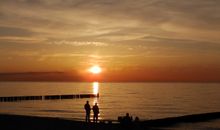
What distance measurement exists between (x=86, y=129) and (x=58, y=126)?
2.09 metres

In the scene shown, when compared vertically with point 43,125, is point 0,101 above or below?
above

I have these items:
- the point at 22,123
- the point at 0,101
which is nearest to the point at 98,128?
the point at 22,123

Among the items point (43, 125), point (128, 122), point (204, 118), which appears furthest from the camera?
point (204, 118)

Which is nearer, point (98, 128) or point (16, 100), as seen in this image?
point (98, 128)

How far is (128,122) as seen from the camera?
22078mm

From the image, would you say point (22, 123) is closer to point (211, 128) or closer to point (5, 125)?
point (5, 125)

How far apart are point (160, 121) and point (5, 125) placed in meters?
18.1

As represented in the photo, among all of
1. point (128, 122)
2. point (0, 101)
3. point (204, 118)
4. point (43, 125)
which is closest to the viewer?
point (128, 122)

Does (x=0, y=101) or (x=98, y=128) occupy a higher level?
(x=0, y=101)

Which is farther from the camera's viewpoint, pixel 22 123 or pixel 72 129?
pixel 22 123

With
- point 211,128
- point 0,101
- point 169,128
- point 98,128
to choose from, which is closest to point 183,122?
point 211,128

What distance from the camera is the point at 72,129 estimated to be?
22219 millimetres

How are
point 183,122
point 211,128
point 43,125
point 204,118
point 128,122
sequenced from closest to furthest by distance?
point 128,122 → point 43,125 → point 211,128 → point 183,122 → point 204,118

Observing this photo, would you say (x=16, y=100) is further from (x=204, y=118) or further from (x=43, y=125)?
(x=43, y=125)
